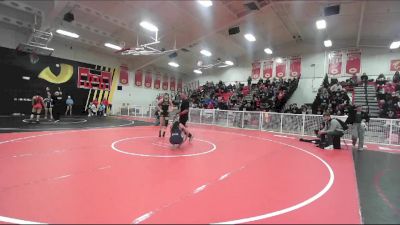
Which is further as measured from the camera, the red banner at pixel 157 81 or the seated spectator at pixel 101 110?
the red banner at pixel 157 81

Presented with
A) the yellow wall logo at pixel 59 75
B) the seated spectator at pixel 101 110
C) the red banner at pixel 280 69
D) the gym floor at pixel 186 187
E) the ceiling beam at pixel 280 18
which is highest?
the ceiling beam at pixel 280 18

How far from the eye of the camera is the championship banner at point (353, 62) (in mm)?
18766

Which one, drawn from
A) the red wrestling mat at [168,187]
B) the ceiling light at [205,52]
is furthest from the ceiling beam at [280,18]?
the red wrestling mat at [168,187]

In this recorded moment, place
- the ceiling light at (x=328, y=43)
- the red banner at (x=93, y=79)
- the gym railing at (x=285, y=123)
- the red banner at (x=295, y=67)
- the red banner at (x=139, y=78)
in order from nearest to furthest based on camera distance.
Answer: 1. the gym railing at (x=285, y=123)
2. the ceiling light at (x=328, y=43)
3. the red banner at (x=93, y=79)
4. the red banner at (x=295, y=67)
5. the red banner at (x=139, y=78)

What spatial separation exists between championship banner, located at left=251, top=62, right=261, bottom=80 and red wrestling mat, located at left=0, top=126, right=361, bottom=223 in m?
18.9

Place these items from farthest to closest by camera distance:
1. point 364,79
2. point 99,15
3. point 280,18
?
point 364,79
point 280,18
point 99,15

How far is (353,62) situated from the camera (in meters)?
18.9

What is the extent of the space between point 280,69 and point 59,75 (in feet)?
64.5

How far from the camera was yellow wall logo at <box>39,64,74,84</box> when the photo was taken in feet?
59.7

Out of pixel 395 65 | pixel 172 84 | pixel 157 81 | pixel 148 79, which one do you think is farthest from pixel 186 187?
pixel 172 84

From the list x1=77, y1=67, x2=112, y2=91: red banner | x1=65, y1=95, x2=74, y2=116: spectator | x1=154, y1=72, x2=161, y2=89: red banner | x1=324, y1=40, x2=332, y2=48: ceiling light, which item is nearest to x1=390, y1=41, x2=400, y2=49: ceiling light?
x1=324, y1=40, x2=332, y2=48: ceiling light

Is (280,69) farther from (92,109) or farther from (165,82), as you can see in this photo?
(92,109)

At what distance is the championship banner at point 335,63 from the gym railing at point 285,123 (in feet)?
37.4

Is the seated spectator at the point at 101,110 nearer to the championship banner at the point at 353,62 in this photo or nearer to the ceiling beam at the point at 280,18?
the ceiling beam at the point at 280,18
